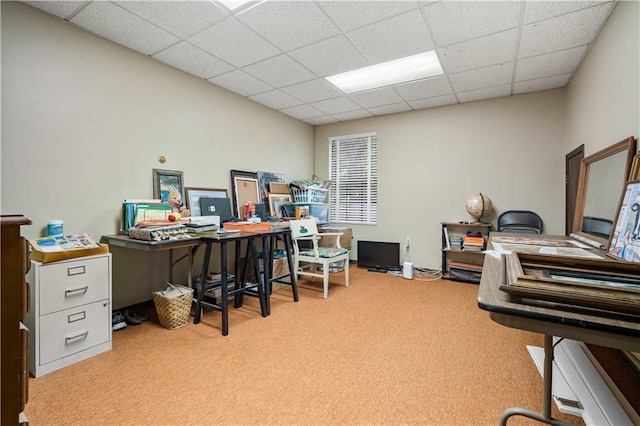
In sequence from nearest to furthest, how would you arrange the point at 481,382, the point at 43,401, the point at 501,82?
the point at 43,401
the point at 481,382
the point at 501,82

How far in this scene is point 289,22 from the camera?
7.37 feet

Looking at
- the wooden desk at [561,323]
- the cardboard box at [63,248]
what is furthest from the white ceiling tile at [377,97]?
the wooden desk at [561,323]

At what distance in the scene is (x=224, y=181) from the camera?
→ 357 centimetres

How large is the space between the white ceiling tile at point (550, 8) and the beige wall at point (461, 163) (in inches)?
70.0

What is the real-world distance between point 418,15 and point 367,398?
2612 millimetres

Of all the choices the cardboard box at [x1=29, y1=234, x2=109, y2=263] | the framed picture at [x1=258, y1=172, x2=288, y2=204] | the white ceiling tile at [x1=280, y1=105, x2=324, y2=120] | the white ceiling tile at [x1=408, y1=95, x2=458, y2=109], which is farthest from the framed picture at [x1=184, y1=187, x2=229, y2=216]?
the white ceiling tile at [x1=408, y1=95, x2=458, y2=109]

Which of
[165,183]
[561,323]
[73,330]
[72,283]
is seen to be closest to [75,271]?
[72,283]

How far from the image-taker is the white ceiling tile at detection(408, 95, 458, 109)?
386cm

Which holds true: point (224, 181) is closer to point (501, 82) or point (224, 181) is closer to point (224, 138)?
point (224, 138)

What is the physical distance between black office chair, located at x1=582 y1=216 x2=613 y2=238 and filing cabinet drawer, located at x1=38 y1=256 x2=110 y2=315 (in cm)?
342

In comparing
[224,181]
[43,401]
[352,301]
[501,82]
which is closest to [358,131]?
[501,82]

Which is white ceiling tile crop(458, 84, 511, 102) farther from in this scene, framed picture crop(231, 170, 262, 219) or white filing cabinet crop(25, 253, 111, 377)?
white filing cabinet crop(25, 253, 111, 377)

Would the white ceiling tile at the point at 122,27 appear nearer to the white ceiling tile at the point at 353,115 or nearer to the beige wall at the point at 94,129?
the beige wall at the point at 94,129

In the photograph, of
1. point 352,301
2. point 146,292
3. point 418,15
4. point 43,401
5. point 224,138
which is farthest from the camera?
point 224,138
